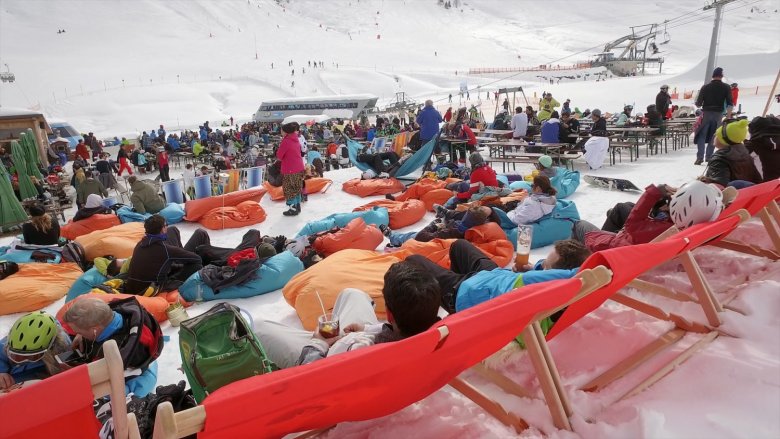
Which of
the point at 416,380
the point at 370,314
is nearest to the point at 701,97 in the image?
the point at 370,314

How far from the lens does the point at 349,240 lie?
189 inches

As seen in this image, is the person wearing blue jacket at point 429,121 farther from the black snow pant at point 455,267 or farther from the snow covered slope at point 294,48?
the snow covered slope at point 294,48

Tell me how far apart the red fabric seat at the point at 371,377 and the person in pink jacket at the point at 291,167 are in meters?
5.48

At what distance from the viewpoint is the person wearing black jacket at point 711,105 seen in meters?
7.12

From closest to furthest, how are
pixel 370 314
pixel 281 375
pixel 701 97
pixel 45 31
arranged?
pixel 281 375
pixel 370 314
pixel 701 97
pixel 45 31

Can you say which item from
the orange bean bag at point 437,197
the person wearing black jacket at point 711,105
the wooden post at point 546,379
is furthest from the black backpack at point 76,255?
the person wearing black jacket at point 711,105

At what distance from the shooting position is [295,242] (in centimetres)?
471

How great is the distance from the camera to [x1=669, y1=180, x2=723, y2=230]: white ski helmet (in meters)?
2.69

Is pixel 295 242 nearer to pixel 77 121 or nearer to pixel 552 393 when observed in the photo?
pixel 552 393

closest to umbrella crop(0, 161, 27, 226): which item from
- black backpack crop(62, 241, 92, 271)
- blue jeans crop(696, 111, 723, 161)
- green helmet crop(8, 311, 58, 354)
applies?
black backpack crop(62, 241, 92, 271)

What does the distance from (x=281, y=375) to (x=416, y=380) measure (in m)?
0.51

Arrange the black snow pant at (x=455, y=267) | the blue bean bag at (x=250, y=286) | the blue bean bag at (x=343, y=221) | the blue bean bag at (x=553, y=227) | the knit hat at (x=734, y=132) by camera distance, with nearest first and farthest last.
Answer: the black snow pant at (x=455, y=267), the knit hat at (x=734, y=132), the blue bean bag at (x=250, y=286), the blue bean bag at (x=553, y=227), the blue bean bag at (x=343, y=221)

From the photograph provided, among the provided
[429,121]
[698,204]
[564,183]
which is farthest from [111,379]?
[429,121]

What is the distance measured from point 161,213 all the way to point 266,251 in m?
3.03
